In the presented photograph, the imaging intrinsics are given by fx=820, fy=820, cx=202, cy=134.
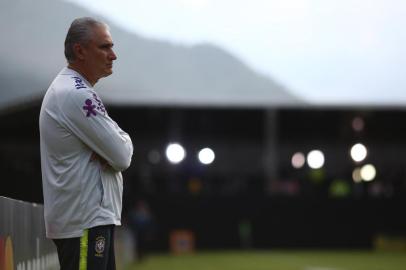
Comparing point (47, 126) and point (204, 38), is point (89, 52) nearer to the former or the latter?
point (47, 126)

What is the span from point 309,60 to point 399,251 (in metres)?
12.4

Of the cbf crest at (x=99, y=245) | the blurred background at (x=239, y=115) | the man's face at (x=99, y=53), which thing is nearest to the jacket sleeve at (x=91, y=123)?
the man's face at (x=99, y=53)

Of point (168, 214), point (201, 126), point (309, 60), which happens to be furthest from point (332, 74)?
point (201, 126)

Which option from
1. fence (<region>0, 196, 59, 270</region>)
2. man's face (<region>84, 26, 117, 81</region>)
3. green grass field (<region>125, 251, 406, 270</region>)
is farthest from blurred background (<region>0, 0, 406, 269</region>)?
man's face (<region>84, 26, 117, 81</region>)

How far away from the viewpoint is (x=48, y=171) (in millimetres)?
3277

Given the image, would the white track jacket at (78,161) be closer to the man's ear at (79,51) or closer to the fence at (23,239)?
the man's ear at (79,51)

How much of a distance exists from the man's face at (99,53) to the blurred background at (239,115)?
567 cm

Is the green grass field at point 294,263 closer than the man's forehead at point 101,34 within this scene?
No

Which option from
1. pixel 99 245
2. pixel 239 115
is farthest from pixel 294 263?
pixel 99 245

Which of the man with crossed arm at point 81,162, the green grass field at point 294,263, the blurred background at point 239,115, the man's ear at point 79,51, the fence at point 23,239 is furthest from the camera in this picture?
the green grass field at point 294,263

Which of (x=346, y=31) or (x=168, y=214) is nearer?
(x=346, y=31)

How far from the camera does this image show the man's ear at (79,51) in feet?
10.9

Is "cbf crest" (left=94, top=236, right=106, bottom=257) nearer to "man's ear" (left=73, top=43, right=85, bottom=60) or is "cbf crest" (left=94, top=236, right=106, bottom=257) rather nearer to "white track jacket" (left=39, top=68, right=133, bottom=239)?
"white track jacket" (left=39, top=68, right=133, bottom=239)

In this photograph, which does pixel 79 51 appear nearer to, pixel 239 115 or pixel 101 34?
pixel 101 34
